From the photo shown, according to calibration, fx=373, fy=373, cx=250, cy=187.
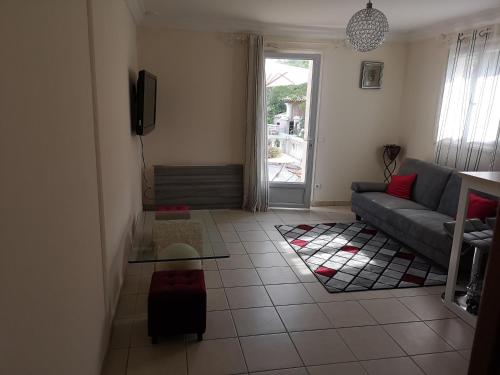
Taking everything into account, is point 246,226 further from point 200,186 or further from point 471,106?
point 471,106

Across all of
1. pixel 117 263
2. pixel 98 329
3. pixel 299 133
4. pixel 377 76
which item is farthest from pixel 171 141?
pixel 98 329

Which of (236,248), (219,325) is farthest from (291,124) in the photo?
(219,325)

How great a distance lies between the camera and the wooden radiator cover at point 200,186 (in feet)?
17.5

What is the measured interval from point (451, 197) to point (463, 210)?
1529 mm

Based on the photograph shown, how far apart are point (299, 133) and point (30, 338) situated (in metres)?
4.93

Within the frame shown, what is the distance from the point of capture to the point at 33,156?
1131 millimetres

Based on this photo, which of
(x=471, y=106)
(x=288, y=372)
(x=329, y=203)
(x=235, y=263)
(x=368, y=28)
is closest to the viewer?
(x=288, y=372)

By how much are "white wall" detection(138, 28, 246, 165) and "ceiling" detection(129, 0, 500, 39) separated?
0.24 m

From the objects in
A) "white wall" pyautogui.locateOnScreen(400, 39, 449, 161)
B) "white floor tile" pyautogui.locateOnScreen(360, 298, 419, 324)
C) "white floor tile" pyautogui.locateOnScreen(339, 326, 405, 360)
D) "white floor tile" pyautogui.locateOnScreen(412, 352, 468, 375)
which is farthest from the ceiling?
"white floor tile" pyautogui.locateOnScreen(412, 352, 468, 375)

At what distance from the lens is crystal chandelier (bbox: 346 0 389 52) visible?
306 centimetres

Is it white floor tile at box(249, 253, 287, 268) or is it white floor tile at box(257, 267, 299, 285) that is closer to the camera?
white floor tile at box(257, 267, 299, 285)

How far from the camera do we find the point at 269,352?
8.00ft

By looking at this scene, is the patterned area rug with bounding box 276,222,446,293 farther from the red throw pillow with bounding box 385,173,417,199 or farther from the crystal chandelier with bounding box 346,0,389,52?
the crystal chandelier with bounding box 346,0,389,52

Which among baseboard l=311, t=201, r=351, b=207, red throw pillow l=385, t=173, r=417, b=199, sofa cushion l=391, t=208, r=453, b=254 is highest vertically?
red throw pillow l=385, t=173, r=417, b=199
